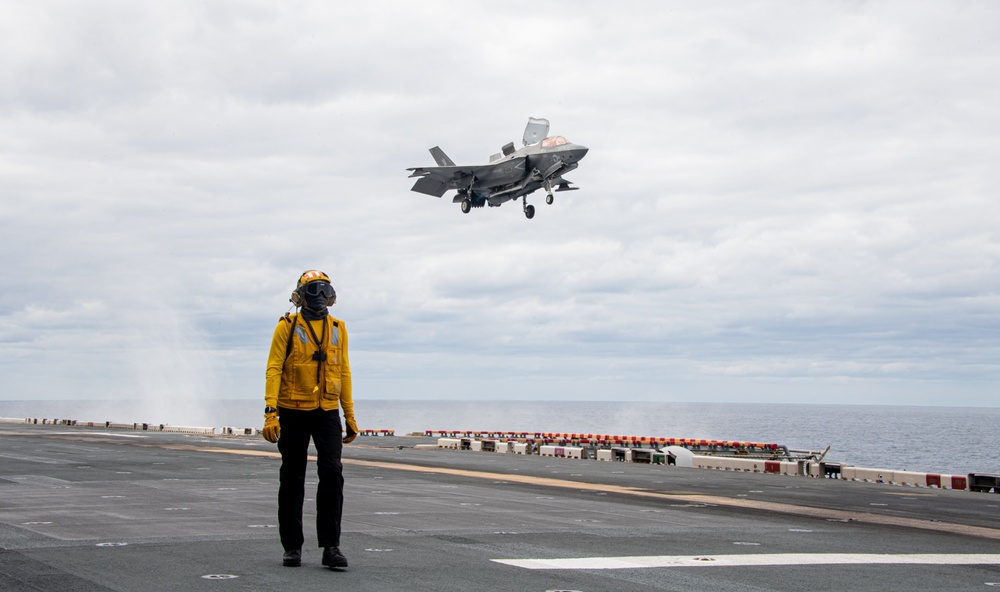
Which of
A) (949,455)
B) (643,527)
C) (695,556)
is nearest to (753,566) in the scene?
(695,556)

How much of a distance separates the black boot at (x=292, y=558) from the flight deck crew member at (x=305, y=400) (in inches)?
0.4

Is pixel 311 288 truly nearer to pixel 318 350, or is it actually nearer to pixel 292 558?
pixel 318 350

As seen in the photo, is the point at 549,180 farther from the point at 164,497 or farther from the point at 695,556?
the point at 695,556

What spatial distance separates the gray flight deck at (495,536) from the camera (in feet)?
29.8

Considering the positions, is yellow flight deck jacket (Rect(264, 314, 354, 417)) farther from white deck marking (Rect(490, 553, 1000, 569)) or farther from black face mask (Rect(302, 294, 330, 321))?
white deck marking (Rect(490, 553, 1000, 569))

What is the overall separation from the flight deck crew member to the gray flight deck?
0.61 meters

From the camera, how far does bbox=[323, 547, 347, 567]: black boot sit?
30.7 ft

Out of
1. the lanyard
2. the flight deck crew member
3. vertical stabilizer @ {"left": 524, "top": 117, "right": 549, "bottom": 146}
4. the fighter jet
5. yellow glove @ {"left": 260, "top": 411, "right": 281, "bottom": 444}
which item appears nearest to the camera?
yellow glove @ {"left": 260, "top": 411, "right": 281, "bottom": 444}

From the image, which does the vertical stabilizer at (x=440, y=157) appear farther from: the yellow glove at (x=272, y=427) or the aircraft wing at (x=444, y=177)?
the yellow glove at (x=272, y=427)

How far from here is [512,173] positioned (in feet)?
171

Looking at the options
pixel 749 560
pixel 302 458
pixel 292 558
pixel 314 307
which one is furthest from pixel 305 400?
pixel 749 560

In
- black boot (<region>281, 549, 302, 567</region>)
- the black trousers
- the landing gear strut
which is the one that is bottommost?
black boot (<region>281, 549, 302, 567</region>)

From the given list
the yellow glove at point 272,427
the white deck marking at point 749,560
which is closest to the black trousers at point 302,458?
the yellow glove at point 272,427

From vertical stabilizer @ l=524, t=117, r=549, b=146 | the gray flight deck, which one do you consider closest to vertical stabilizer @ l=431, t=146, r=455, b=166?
vertical stabilizer @ l=524, t=117, r=549, b=146
